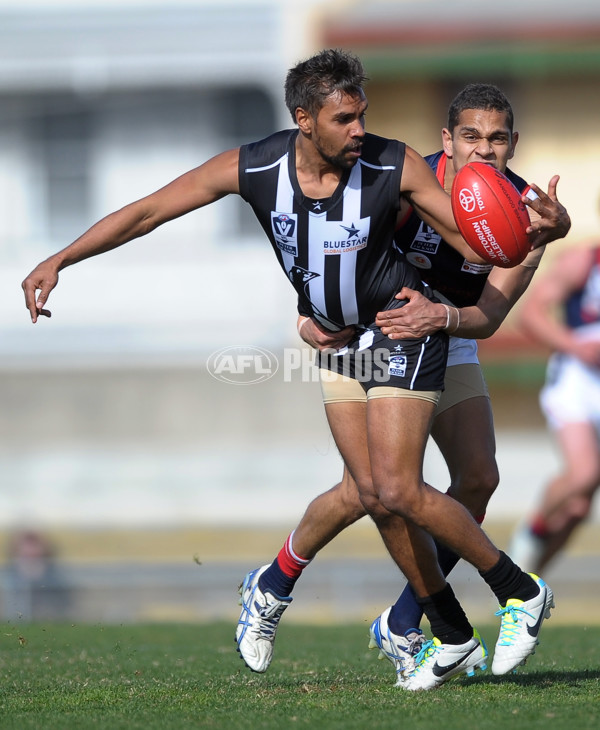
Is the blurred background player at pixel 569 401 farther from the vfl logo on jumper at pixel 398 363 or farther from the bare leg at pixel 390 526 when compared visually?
the vfl logo on jumper at pixel 398 363

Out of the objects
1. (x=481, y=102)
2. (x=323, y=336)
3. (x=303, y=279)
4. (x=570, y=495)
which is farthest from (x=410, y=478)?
(x=570, y=495)

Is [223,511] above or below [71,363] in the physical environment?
below

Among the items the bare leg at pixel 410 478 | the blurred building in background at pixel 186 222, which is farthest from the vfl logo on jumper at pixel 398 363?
the blurred building in background at pixel 186 222

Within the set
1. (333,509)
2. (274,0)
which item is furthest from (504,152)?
(274,0)

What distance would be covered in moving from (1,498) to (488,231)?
14.7 meters

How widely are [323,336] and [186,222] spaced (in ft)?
48.1

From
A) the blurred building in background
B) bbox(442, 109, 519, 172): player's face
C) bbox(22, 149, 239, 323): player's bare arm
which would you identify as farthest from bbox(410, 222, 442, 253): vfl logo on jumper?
the blurred building in background

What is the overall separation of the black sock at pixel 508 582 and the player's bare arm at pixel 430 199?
128 cm

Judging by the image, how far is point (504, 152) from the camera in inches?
220

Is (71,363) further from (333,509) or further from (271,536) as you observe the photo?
(333,509)

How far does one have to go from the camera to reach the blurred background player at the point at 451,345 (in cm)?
543

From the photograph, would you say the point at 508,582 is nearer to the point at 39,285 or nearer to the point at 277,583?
the point at 277,583

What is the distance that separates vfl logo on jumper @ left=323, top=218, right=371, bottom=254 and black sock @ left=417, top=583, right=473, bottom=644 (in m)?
1.50

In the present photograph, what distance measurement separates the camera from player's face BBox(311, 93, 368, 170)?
16.7ft
